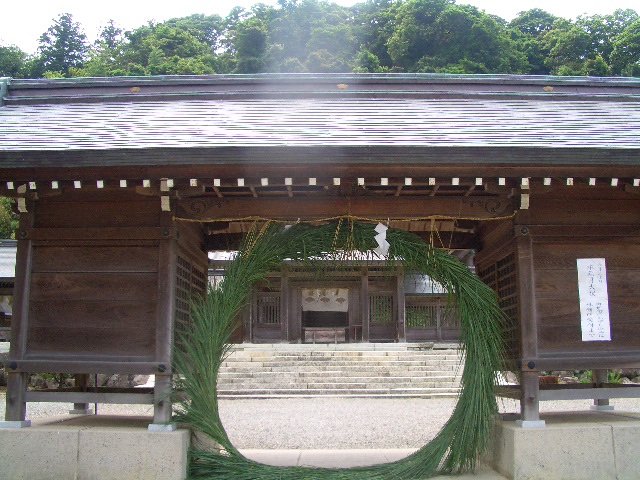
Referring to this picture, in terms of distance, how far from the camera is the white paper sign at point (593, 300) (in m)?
5.71

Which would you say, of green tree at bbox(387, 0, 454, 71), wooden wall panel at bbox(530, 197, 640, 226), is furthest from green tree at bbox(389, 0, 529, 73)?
wooden wall panel at bbox(530, 197, 640, 226)

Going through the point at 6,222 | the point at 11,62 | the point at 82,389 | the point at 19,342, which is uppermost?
the point at 11,62

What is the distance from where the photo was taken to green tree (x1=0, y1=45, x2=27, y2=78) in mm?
46719

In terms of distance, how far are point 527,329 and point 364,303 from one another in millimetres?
16543

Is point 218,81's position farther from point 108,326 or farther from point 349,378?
point 349,378

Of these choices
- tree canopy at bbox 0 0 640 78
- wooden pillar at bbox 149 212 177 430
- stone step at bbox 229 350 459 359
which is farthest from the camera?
tree canopy at bbox 0 0 640 78

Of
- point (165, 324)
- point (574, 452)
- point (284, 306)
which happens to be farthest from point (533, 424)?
point (284, 306)

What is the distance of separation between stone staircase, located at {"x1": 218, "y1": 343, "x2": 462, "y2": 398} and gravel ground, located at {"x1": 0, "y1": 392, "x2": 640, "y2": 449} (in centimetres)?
69

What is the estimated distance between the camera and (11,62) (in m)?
47.9

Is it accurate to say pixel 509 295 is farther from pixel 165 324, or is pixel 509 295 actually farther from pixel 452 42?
pixel 452 42

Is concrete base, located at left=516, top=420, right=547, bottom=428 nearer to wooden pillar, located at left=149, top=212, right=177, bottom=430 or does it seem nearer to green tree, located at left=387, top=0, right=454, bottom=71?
wooden pillar, located at left=149, top=212, right=177, bottom=430

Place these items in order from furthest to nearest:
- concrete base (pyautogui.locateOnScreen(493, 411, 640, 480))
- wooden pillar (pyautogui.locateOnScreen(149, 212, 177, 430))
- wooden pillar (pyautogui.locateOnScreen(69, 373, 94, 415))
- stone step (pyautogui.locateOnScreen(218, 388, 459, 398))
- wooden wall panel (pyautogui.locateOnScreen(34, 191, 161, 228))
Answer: stone step (pyautogui.locateOnScreen(218, 388, 459, 398))
wooden pillar (pyautogui.locateOnScreen(69, 373, 94, 415))
wooden wall panel (pyautogui.locateOnScreen(34, 191, 161, 228))
wooden pillar (pyautogui.locateOnScreen(149, 212, 177, 430))
concrete base (pyautogui.locateOnScreen(493, 411, 640, 480))

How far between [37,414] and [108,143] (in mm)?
8247

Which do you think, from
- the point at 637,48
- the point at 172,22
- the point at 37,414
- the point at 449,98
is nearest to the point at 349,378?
the point at 37,414
